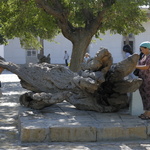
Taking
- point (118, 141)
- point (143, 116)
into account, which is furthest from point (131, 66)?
point (118, 141)

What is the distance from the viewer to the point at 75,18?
1680cm

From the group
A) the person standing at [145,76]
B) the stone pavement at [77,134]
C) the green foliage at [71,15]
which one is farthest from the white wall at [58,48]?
the stone pavement at [77,134]

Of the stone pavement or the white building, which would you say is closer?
the stone pavement

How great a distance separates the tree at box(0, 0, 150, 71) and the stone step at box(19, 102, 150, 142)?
7.80m

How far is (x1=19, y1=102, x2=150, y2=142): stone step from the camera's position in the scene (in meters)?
6.66

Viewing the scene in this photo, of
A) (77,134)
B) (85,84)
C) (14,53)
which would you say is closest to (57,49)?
(14,53)

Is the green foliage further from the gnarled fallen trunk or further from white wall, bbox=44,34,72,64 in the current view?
white wall, bbox=44,34,72,64

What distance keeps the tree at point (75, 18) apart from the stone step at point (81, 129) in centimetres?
780

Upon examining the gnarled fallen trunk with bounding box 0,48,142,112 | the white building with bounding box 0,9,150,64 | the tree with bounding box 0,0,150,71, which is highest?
the tree with bounding box 0,0,150,71

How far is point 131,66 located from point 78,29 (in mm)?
8893

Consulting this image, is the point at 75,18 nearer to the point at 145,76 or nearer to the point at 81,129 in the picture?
the point at 145,76

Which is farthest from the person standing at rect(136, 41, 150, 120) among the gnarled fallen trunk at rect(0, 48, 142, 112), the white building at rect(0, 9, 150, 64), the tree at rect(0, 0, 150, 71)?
the white building at rect(0, 9, 150, 64)

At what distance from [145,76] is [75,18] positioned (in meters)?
9.49

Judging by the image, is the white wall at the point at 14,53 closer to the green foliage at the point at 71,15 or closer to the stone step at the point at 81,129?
the green foliage at the point at 71,15
